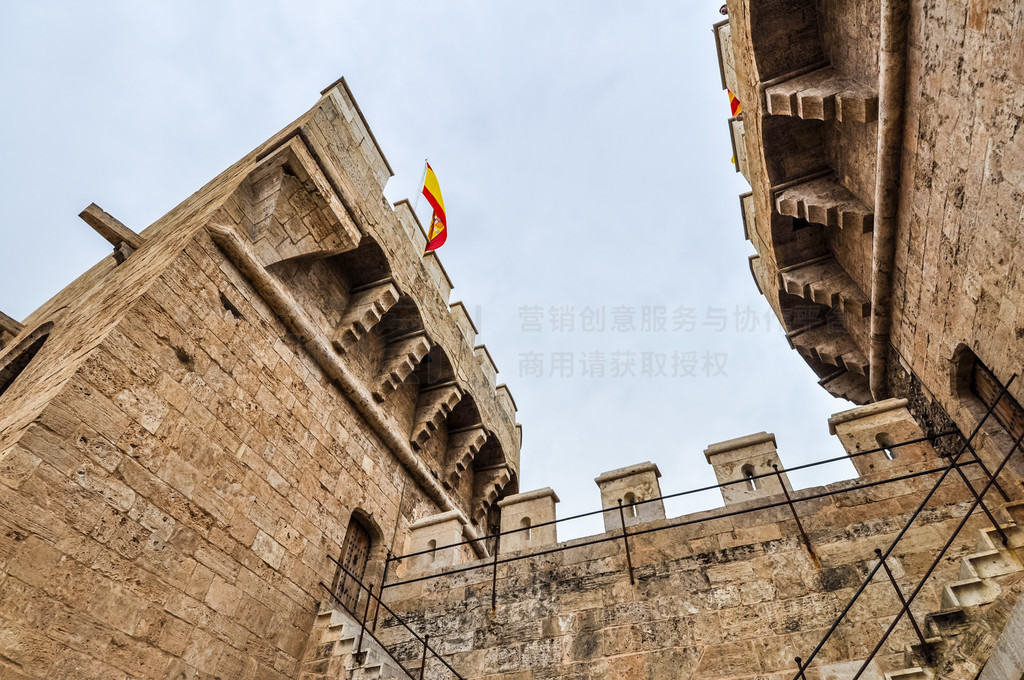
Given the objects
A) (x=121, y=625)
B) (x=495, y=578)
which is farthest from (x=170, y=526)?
(x=495, y=578)

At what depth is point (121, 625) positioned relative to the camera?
3.93m

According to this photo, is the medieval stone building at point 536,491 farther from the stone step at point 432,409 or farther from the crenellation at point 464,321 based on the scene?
the crenellation at point 464,321

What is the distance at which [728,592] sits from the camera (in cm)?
464

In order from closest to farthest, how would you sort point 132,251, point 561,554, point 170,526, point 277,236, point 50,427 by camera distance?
point 50,427, point 170,526, point 561,554, point 277,236, point 132,251

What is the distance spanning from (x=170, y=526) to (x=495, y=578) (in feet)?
9.25

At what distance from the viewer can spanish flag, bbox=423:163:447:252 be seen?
9.95 metres

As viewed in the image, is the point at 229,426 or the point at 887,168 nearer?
the point at 229,426

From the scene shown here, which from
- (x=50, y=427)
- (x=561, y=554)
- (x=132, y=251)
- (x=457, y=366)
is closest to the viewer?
(x=50, y=427)

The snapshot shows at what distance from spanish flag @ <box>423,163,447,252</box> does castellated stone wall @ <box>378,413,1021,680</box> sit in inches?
232

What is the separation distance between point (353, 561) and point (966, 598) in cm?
558

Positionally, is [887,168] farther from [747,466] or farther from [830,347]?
[830,347]

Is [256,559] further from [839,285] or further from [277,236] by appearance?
[839,285]

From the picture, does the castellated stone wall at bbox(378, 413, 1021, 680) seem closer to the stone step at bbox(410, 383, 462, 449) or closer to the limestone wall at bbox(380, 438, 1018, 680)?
the limestone wall at bbox(380, 438, 1018, 680)

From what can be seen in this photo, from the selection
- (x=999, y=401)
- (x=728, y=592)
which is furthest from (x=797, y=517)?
(x=999, y=401)
